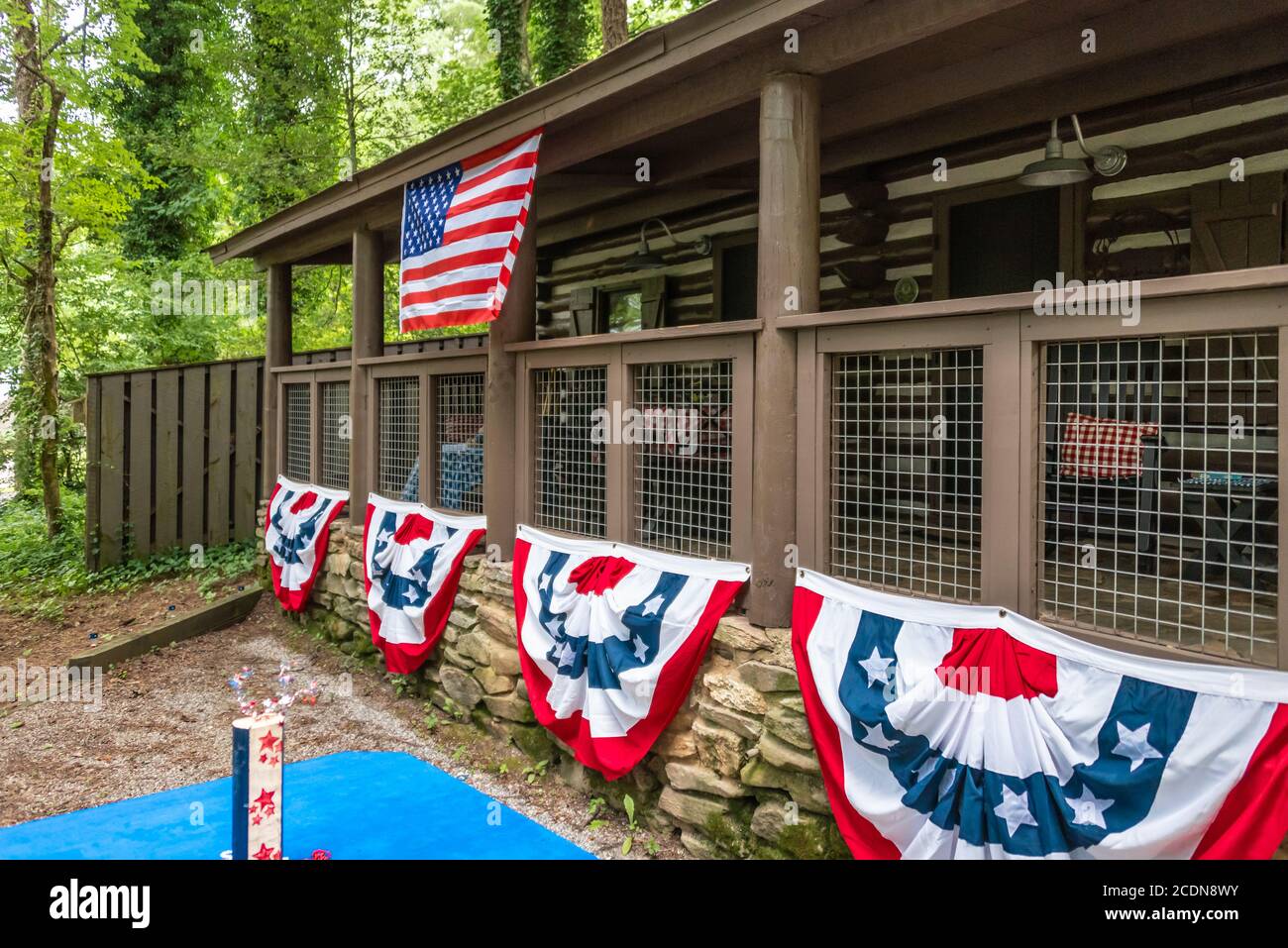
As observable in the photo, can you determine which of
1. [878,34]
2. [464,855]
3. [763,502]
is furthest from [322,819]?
[878,34]

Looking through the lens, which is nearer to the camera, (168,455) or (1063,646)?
(1063,646)

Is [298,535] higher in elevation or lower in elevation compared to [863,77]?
lower

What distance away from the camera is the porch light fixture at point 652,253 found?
342 inches

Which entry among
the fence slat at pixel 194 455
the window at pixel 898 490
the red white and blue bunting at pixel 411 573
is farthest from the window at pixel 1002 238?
the fence slat at pixel 194 455

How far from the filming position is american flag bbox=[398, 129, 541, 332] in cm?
561

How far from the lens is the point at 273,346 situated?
9.99 meters

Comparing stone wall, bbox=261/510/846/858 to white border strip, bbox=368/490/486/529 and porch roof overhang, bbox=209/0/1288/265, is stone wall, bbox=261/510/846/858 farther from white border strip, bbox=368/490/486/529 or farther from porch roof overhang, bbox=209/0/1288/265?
porch roof overhang, bbox=209/0/1288/265

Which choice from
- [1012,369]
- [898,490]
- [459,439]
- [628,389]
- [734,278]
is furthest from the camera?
[734,278]

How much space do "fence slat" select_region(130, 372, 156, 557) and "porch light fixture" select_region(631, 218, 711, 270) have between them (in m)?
6.57

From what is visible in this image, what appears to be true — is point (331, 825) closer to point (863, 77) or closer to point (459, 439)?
point (459, 439)

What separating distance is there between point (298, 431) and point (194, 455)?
2.43 metres

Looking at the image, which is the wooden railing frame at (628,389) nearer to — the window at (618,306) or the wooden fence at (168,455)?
the window at (618,306)

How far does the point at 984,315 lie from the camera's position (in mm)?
3594

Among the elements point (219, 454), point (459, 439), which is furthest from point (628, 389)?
point (219, 454)
